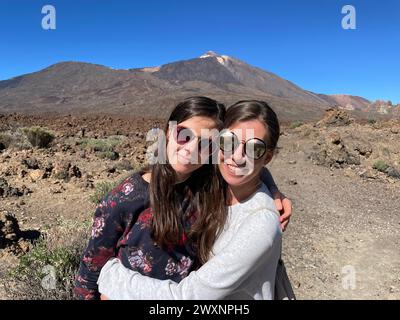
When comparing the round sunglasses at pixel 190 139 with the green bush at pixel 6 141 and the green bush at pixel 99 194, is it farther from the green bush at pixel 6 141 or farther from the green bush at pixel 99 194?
the green bush at pixel 6 141

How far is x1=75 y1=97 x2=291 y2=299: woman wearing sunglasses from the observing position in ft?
4.88

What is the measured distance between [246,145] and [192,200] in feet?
1.07

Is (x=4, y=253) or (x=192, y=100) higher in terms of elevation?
(x=192, y=100)

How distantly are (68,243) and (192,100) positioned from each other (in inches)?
98.4

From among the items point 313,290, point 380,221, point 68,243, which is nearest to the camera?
point 68,243

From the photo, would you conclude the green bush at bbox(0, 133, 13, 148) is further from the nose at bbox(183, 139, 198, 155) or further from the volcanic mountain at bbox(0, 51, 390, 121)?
the volcanic mountain at bbox(0, 51, 390, 121)

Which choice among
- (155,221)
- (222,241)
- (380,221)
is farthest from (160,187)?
(380,221)

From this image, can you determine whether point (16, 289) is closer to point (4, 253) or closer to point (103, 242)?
point (4, 253)

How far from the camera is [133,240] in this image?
1.51 m

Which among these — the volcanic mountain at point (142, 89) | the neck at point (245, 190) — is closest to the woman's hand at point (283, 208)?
the neck at point (245, 190)

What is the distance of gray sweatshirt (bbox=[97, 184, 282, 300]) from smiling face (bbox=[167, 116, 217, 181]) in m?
0.24

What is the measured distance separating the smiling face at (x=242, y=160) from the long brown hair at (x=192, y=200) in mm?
104

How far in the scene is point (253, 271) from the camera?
1.28m

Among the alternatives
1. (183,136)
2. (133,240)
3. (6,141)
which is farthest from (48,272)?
(6,141)
